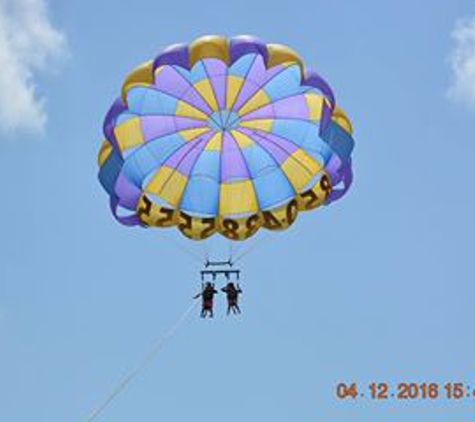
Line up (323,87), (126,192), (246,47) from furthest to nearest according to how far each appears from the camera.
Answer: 1. (126,192)
2. (323,87)
3. (246,47)

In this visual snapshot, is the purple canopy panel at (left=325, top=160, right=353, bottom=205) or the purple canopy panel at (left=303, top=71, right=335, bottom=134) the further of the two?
the purple canopy panel at (left=325, top=160, right=353, bottom=205)

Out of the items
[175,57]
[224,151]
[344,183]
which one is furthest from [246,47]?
[344,183]

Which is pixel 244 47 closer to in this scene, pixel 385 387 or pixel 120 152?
pixel 120 152

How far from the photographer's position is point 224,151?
19.5m

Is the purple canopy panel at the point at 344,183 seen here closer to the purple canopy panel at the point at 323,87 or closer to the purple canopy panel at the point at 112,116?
the purple canopy panel at the point at 323,87

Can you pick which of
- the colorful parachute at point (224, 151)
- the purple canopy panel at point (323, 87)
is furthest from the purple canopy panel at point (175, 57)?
the purple canopy panel at point (323, 87)

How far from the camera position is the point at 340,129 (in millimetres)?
19031

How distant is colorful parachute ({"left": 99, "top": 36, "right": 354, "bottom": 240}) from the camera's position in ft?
62.3

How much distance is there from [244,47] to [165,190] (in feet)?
10.8

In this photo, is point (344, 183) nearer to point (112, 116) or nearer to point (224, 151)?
point (224, 151)

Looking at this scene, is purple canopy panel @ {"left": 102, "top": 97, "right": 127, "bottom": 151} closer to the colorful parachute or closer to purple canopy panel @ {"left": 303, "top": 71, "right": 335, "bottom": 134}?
the colorful parachute

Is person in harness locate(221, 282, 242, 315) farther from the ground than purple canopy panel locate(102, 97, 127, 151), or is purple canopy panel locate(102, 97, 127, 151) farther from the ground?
purple canopy panel locate(102, 97, 127, 151)

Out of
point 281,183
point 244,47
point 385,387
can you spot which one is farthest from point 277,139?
point 385,387

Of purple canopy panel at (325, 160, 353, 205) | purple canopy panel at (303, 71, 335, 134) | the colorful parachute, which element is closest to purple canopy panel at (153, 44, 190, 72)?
the colorful parachute
